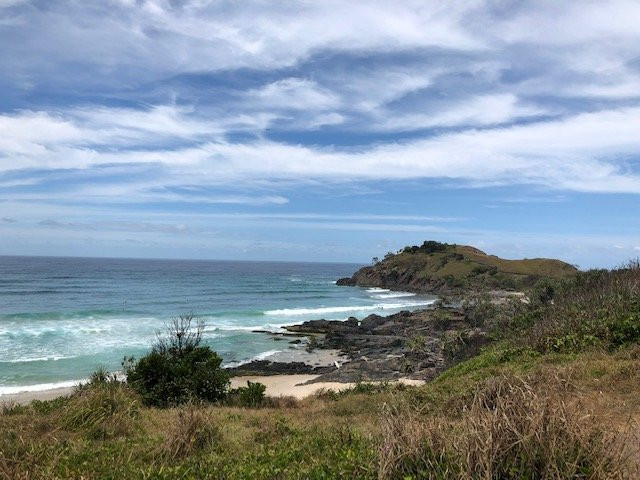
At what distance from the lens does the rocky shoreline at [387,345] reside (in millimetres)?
28062

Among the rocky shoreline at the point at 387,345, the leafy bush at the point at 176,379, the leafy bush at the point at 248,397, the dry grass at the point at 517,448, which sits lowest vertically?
the rocky shoreline at the point at 387,345

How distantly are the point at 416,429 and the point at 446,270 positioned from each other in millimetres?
98165

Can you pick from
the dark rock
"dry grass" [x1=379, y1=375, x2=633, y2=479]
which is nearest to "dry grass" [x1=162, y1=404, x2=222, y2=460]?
"dry grass" [x1=379, y1=375, x2=633, y2=479]

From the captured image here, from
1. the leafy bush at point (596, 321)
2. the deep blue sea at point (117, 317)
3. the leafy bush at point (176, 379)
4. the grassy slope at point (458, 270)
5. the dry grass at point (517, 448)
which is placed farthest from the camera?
the grassy slope at point (458, 270)

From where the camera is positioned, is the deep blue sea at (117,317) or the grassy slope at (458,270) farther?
the grassy slope at (458,270)

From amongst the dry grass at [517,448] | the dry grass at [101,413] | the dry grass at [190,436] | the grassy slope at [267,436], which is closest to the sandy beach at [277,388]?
the dry grass at [101,413]

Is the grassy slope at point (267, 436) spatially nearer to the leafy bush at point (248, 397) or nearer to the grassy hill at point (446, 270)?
the leafy bush at point (248, 397)

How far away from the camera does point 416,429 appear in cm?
472

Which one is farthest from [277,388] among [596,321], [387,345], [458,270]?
[458,270]

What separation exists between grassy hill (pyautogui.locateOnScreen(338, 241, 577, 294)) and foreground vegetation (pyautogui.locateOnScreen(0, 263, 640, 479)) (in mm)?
71076

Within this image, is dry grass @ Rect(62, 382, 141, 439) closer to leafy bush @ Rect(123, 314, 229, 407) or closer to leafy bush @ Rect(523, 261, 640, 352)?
leafy bush @ Rect(123, 314, 229, 407)

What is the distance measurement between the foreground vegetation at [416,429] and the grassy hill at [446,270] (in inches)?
2798

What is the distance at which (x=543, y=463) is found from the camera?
416 cm

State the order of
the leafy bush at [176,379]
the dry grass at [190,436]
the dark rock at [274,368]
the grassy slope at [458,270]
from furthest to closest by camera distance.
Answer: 1. the grassy slope at [458,270]
2. the dark rock at [274,368]
3. the leafy bush at [176,379]
4. the dry grass at [190,436]
